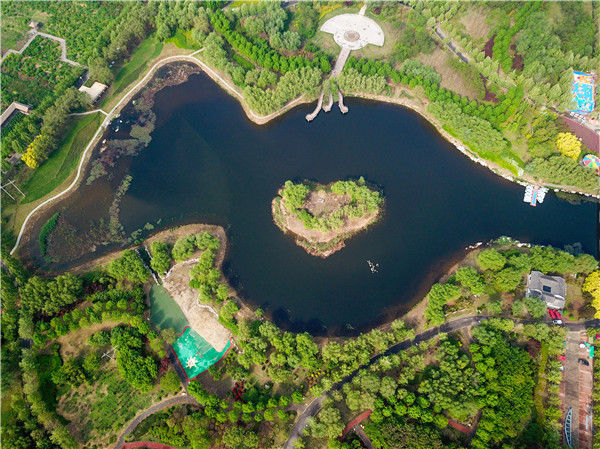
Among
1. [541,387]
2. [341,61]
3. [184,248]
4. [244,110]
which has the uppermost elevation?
[341,61]

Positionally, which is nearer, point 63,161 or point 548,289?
point 548,289

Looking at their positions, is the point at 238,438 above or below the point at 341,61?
below

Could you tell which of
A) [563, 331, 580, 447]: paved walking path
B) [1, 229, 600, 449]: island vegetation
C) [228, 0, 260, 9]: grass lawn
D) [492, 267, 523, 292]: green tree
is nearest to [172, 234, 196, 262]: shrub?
[1, 229, 600, 449]: island vegetation

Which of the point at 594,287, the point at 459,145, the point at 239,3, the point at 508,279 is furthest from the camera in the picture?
the point at 239,3

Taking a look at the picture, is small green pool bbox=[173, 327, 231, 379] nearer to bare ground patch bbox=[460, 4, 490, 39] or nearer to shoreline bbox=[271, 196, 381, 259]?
shoreline bbox=[271, 196, 381, 259]

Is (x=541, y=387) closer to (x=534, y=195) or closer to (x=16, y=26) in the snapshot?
(x=534, y=195)

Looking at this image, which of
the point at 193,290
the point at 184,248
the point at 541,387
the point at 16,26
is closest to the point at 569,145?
the point at 541,387
